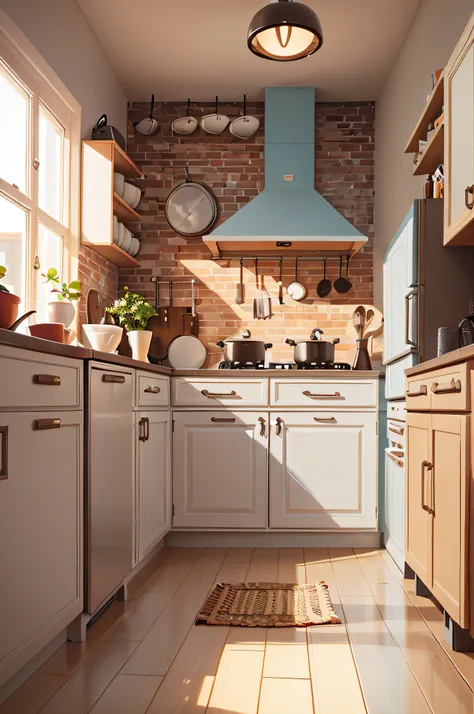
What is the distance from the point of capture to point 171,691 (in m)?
1.92

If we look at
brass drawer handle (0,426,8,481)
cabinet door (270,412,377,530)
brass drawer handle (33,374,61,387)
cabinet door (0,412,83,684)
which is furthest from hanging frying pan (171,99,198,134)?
brass drawer handle (0,426,8,481)

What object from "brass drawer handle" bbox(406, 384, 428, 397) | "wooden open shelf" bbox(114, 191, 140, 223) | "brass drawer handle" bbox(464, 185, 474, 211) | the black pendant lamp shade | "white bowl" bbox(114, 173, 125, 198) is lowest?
"brass drawer handle" bbox(406, 384, 428, 397)

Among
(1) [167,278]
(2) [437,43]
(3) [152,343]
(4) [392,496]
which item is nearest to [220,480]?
(4) [392,496]

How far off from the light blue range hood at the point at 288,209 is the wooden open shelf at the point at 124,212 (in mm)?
525

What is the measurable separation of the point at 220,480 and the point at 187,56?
260 centimetres

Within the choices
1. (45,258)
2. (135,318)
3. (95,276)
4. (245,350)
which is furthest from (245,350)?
(45,258)

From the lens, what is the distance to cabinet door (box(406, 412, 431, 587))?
2.40m

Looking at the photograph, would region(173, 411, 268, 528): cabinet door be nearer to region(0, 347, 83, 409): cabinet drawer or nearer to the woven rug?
the woven rug

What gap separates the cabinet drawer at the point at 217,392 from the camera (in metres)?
3.98

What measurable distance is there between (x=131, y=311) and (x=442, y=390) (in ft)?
8.05

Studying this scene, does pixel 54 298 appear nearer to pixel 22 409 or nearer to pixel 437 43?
pixel 22 409

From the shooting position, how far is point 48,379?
1999 mm

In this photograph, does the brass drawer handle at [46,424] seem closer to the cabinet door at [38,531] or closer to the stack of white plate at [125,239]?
the cabinet door at [38,531]

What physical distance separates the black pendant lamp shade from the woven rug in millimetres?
2331
